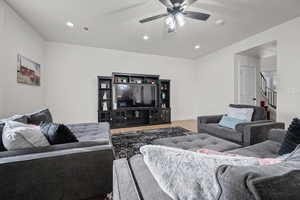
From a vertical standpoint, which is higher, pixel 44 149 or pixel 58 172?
pixel 44 149

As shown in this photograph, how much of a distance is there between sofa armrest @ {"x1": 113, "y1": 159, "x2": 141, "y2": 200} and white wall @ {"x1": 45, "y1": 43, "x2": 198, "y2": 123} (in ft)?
14.0

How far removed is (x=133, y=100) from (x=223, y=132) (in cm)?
308

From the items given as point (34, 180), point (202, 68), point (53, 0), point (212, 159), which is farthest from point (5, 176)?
point (202, 68)

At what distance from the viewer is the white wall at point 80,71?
4297 mm

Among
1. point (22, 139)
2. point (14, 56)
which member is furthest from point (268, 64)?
point (14, 56)

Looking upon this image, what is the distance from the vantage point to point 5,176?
0.99 meters

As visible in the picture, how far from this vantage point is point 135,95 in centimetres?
489

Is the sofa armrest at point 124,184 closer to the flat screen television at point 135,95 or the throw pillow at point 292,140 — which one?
the throw pillow at point 292,140

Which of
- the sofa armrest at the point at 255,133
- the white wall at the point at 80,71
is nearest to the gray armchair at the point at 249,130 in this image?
the sofa armrest at the point at 255,133

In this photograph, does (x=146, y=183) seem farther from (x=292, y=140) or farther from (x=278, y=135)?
(x=278, y=135)

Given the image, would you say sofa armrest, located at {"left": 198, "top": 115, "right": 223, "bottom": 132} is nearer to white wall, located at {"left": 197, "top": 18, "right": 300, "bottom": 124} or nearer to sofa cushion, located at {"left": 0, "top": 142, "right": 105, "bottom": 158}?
white wall, located at {"left": 197, "top": 18, "right": 300, "bottom": 124}

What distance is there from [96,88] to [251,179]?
489 cm

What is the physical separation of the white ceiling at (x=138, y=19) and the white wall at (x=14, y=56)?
0.24m

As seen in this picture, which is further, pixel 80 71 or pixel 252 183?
pixel 80 71
